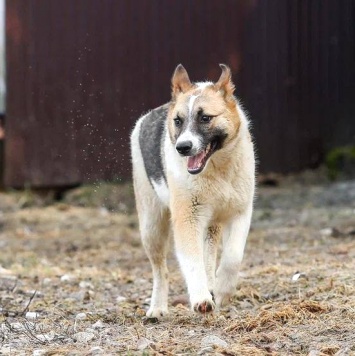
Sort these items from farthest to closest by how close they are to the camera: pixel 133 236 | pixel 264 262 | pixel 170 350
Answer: pixel 133 236
pixel 264 262
pixel 170 350

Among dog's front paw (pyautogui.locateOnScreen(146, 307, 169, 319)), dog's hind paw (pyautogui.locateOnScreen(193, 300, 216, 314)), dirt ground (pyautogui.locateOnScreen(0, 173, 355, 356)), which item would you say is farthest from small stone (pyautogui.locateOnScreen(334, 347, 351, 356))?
dog's front paw (pyautogui.locateOnScreen(146, 307, 169, 319))

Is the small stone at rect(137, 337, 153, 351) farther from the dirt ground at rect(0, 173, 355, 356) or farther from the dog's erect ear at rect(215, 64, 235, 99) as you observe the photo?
the dog's erect ear at rect(215, 64, 235, 99)

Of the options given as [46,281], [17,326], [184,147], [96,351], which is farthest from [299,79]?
[96,351]

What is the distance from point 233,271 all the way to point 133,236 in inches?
201

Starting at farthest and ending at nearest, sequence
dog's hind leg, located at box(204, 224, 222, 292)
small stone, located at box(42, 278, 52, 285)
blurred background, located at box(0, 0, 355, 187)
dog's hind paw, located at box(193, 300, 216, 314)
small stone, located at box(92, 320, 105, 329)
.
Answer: blurred background, located at box(0, 0, 355, 187), small stone, located at box(42, 278, 52, 285), dog's hind leg, located at box(204, 224, 222, 292), small stone, located at box(92, 320, 105, 329), dog's hind paw, located at box(193, 300, 216, 314)

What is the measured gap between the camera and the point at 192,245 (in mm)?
5820

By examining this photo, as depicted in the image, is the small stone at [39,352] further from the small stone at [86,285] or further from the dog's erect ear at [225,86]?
the small stone at [86,285]

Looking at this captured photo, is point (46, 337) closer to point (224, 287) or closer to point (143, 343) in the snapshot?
point (143, 343)

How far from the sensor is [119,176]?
13.7 m

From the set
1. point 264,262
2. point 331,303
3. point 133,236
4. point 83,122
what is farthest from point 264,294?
point 83,122

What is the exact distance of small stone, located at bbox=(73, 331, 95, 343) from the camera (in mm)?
5177

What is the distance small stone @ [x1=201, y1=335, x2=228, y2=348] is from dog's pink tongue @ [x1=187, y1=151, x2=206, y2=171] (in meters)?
1.17

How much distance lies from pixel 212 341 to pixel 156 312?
5.05 ft

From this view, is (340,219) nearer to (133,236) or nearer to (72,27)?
(133,236)
